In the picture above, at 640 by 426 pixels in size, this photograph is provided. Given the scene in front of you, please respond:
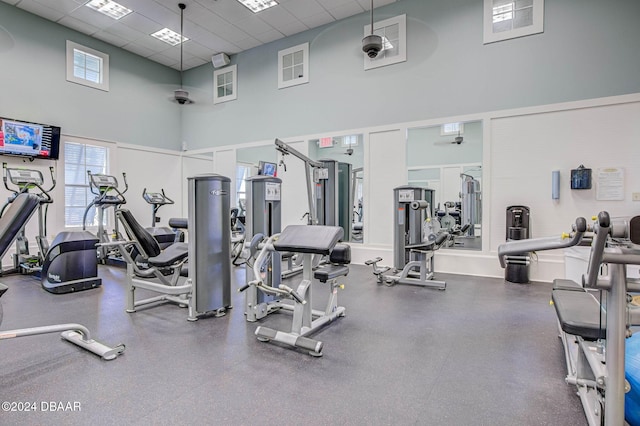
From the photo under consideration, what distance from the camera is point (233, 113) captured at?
8422 mm

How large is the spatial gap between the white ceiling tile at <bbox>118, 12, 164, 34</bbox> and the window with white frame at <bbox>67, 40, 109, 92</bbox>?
1183mm

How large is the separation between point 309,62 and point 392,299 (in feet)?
17.8

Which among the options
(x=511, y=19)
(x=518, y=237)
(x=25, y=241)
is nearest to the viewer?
(x=518, y=237)

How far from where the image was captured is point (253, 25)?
7.09 m

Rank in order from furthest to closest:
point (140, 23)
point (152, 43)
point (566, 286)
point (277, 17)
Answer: point (152, 43) < point (140, 23) < point (277, 17) < point (566, 286)

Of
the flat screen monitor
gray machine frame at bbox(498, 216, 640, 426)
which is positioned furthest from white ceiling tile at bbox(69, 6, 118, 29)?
gray machine frame at bbox(498, 216, 640, 426)

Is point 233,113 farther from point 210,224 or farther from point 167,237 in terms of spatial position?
point 210,224

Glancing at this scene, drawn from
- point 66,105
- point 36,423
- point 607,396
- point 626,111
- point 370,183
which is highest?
point 66,105

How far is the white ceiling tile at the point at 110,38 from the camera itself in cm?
733

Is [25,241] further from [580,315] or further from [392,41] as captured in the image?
[580,315]

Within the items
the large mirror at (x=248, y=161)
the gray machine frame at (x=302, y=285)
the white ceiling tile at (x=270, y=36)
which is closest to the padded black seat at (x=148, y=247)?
the gray machine frame at (x=302, y=285)

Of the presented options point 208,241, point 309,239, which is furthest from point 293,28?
point 309,239

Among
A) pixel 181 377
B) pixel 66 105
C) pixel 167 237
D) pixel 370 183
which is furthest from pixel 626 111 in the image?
pixel 66 105

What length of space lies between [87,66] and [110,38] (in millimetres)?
815
